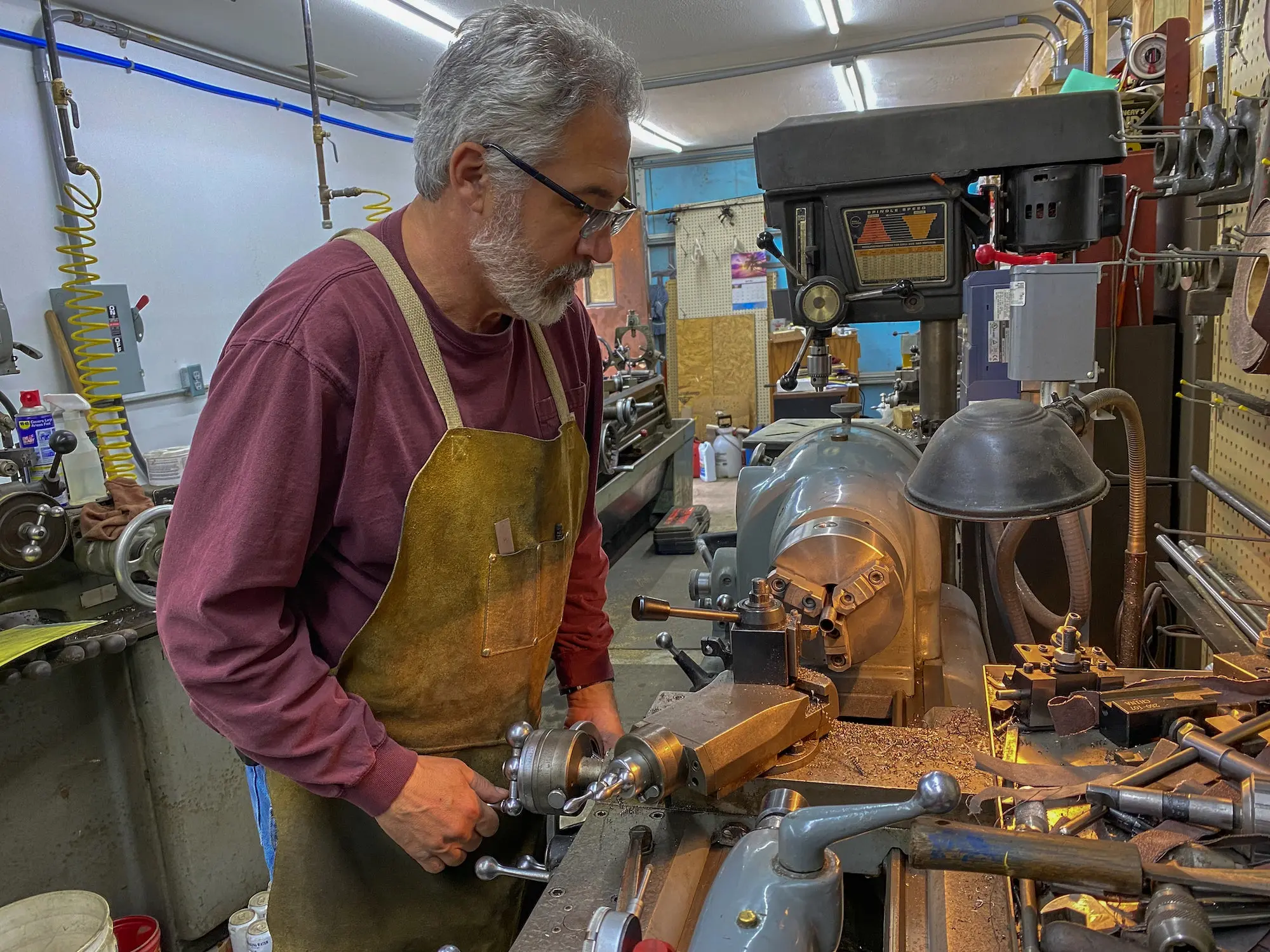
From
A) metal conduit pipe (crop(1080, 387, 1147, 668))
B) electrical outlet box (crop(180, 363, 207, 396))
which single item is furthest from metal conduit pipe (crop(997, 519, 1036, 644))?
electrical outlet box (crop(180, 363, 207, 396))

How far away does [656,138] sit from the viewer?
6.51m

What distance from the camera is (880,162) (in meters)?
1.60

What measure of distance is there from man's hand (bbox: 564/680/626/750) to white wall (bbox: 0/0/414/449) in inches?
98.4

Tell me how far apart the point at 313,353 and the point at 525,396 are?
0.96 ft

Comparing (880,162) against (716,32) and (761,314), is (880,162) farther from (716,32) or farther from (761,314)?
(761,314)

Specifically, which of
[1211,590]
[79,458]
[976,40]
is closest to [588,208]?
[1211,590]

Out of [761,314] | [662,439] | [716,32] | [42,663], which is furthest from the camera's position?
[761,314]

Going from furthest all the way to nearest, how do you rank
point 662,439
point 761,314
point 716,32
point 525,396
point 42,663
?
1. point 761,314
2. point 662,439
3. point 716,32
4. point 42,663
5. point 525,396

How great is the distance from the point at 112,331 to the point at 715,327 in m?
4.83

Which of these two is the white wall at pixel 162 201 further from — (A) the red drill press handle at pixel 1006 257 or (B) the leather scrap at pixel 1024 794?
(B) the leather scrap at pixel 1024 794

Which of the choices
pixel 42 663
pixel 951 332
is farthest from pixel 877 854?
pixel 42 663

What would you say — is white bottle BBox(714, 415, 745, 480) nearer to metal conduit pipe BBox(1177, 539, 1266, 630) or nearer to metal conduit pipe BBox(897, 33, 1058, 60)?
metal conduit pipe BBox(897, 33, 1058, 60)

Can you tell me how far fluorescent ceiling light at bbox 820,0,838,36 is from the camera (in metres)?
3.56

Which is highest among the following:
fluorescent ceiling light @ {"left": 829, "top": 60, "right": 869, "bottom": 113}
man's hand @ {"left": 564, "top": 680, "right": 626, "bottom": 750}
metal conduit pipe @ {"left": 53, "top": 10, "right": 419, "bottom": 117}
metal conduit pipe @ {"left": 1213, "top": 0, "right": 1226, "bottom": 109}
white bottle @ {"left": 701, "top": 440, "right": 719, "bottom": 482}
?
fluorescent ceiling light @ {"left": 829, "top": 60, "right": 869, "bottom": 113}
